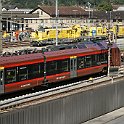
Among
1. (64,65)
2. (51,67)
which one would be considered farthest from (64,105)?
(64,65)

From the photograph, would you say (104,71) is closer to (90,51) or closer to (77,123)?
(90,51)

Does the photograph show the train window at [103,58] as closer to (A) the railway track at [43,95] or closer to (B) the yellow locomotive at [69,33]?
(A) the railway track at [43,95]

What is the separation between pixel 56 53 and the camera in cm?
2881

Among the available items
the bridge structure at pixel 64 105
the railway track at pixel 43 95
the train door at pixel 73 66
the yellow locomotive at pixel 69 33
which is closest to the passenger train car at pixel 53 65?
the train door at pixel 73 66

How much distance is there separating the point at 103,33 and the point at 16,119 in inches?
2475

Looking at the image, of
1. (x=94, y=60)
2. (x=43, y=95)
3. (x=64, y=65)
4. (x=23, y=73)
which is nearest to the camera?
(x=43, y=95)

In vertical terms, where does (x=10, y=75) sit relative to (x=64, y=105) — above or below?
above

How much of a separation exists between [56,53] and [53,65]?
1063 millimetres

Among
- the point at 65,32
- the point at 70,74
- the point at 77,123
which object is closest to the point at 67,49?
the point at 70,74

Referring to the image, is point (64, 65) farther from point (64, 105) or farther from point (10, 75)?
point (64, 105)

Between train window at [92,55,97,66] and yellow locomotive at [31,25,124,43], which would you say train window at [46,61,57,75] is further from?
yellow locomotive at [31,25,124,43]

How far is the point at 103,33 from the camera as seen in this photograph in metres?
79.3

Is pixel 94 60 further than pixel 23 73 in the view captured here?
Yes

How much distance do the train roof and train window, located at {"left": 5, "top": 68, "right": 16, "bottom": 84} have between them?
0.42 metres
